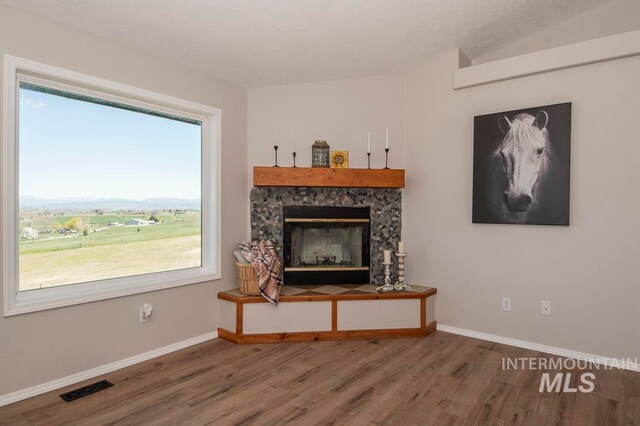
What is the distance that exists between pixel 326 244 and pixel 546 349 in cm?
214

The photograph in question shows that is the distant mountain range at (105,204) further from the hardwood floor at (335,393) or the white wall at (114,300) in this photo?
the hardwood floor at (335,393)

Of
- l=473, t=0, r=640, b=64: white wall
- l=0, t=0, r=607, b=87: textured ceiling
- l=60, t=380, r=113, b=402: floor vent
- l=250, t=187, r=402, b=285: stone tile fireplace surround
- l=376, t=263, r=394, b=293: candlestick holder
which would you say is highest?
l=473, t=0, r=640, b=64: white wall

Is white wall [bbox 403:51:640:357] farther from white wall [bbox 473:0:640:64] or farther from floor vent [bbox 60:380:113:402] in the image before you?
floor vent [bbox 60:380:113:402]

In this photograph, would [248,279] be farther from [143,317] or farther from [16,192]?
[16,192]

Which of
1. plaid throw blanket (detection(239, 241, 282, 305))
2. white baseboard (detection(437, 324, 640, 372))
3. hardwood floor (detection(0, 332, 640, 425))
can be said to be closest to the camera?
hardwood floor (detection(0, 332, 640, 425))

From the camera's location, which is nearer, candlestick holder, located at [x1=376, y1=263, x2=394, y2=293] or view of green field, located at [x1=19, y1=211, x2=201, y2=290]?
view of green field, located at [x1=19, y1=211, x2=201, y2=290]

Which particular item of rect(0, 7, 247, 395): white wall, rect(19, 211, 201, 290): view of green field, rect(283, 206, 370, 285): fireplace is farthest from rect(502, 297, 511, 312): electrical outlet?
rect(19, 211, 201, 290): view of green field

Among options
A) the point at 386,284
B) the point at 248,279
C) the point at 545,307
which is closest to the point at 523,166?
the point at 545,307

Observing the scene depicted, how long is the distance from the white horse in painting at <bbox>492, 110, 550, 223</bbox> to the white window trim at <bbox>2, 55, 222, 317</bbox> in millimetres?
2546

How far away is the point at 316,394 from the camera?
2.47 meters

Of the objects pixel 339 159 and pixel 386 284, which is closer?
pixel 386 284

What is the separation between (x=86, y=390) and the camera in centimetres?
251

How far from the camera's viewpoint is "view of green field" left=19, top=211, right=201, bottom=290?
8.53ft

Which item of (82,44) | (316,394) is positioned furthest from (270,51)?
(316,394)
